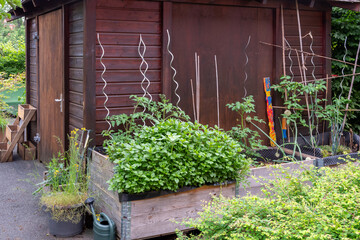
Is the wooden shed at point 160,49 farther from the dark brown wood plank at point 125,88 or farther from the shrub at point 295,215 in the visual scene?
the shrub at point 295,215

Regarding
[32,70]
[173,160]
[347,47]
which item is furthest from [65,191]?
[347,47]

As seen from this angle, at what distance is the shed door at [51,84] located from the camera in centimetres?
740

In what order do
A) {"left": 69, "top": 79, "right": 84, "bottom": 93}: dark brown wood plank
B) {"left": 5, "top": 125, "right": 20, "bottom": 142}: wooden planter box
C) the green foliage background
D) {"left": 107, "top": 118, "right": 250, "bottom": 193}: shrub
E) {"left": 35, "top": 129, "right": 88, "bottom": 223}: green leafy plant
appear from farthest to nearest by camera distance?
{"left": 5, "top": 125, "right": 20, "bottom": 142}: wooden planter box → the green foliage background → {"left": 69, "top": 79, "right": 84, "bottom": 93}: dark brown wood plank → {"left": 35, "top": 129, "right": 88, "bottom": 223}: green leafy plant → {"left": 107, "top": 118, "right": 250, "bottom": 193}: shrub

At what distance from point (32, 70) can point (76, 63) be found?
313 cm

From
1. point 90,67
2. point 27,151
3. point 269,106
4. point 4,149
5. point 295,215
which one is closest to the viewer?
point 295,215

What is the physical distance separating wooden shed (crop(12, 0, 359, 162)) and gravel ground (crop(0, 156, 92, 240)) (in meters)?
0.62

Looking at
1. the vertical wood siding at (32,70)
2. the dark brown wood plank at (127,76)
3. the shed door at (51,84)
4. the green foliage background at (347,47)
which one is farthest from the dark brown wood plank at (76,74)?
the green foliage background at (347,47)

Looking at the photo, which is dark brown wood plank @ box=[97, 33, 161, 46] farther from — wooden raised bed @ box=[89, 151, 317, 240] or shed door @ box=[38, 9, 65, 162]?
wooden raised bed @ box=[89, 151, 317, 240]

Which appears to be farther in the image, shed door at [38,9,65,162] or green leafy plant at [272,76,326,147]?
shed door at [38,9,65,162]

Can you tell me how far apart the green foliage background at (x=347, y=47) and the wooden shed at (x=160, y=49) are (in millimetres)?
593

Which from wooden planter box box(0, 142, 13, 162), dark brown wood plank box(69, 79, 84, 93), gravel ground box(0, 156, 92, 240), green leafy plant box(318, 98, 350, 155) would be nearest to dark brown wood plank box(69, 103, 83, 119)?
dark brown wood plank box(69, 79, 84, 93)

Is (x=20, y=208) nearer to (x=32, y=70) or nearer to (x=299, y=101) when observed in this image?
(x=32, y=70)

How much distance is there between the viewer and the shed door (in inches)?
291

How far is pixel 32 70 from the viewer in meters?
9.55
